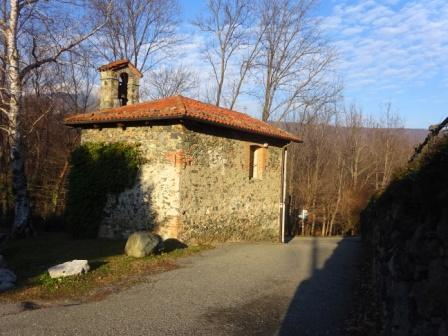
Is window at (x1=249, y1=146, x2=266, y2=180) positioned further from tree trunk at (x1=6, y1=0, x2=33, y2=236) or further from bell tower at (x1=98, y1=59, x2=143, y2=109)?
tree trunk at (x1=6, y1=0, x2=33, y2=236)

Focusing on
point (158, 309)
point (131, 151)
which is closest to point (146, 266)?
point (158, 309)

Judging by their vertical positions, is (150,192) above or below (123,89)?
below

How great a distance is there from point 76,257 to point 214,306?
16.1 feet

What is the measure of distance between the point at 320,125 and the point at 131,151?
25.6 m

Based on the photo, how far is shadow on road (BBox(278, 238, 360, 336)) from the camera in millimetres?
5824

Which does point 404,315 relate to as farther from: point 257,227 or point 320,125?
point 320,125

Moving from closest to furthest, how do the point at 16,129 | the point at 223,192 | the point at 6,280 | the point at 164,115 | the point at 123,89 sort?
the point at 6,280, the point at 164,115, the point at 16,129, the point at 223,192, the point at 123,89

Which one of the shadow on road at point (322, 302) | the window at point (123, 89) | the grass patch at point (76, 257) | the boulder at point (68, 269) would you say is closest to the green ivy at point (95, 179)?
the grass patch at point (76, 257)

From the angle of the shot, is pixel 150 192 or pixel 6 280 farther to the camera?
pixel 150 192

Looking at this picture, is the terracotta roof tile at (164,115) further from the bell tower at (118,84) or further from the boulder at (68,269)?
the boulder at (68,269)

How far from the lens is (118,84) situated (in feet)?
51.8

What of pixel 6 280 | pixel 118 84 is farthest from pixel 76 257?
pixel 118 84

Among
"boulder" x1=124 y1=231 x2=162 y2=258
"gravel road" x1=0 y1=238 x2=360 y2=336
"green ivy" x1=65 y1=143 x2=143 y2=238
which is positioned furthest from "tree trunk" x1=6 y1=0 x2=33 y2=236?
"gravel road" x1=0 y1=238 x2=360 y2=336

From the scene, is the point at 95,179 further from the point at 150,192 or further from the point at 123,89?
the point at 123,89
